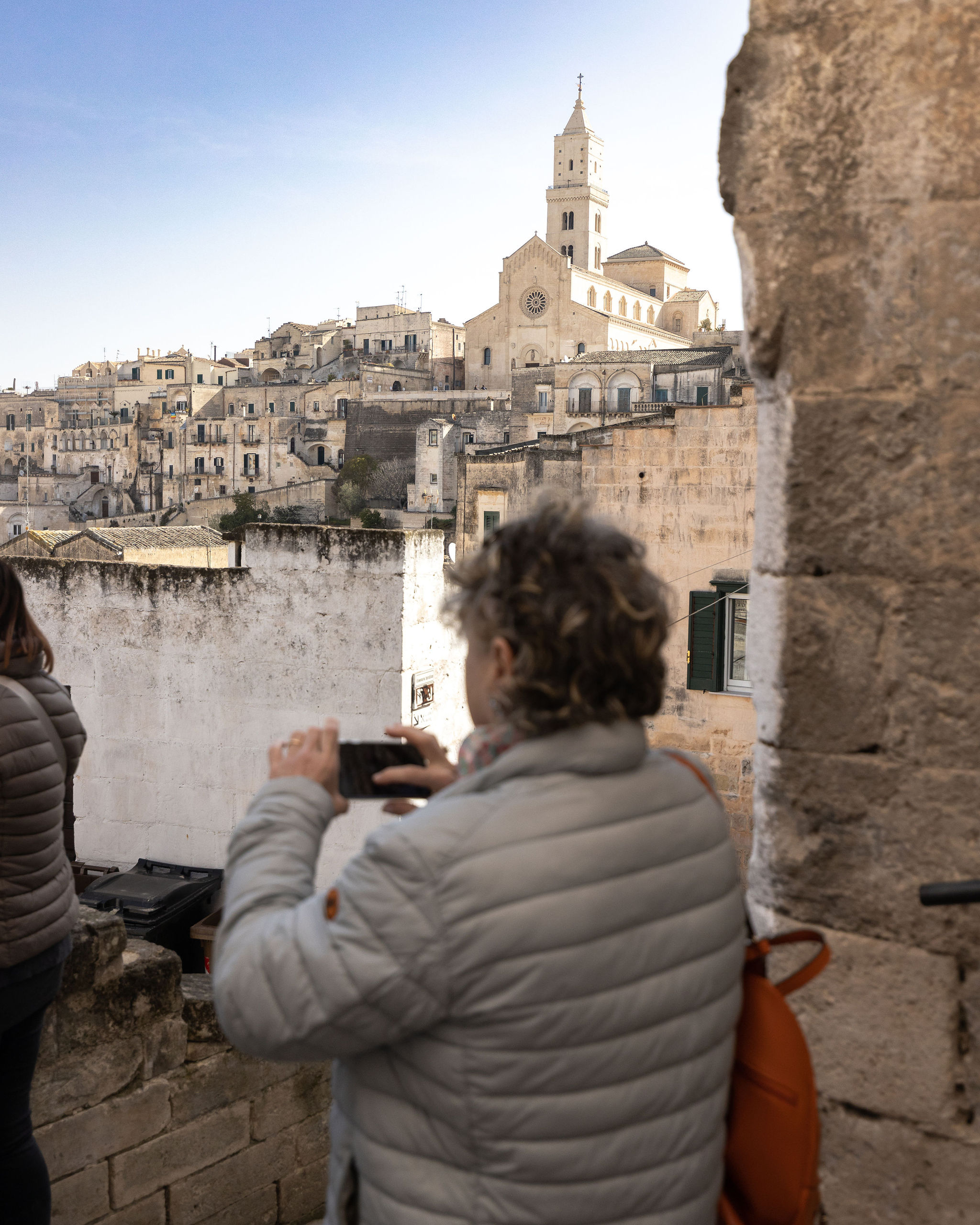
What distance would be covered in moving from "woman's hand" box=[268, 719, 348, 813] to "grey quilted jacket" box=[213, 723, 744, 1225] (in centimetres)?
20

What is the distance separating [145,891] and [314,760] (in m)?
7.01

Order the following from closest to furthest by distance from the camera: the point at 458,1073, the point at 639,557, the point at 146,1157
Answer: the point at 458,1073
the point at 639,557
the point at 146,1157

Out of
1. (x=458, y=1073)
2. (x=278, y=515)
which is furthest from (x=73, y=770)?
(x=278, y=515)

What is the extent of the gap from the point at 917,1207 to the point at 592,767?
134 cm

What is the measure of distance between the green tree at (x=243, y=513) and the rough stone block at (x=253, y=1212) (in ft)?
175

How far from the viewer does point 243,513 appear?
5797 cm

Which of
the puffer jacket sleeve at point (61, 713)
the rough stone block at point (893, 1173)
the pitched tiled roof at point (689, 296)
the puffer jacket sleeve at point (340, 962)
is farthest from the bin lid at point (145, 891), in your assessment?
the pitched tiled roof at point (689, 296)

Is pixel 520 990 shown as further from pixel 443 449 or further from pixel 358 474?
pixel 358 474

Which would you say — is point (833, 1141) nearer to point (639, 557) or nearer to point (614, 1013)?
point (614, 1013)

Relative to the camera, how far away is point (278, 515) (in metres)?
60.1

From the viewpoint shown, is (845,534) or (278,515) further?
(278,515)

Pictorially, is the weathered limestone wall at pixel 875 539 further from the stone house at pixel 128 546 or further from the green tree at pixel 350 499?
the green tree at pixel 350 499

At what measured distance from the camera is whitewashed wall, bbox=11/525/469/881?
904 cm

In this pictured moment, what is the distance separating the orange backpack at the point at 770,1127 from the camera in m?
1.55
